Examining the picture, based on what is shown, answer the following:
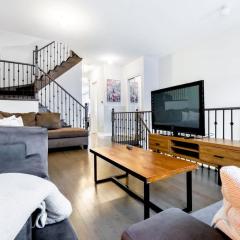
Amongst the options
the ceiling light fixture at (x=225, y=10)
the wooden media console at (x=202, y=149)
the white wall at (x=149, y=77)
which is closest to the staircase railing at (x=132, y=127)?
the white wall at (x=149, y=77)

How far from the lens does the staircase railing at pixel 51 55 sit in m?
6.71

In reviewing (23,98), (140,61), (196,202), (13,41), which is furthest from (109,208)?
(13,41)

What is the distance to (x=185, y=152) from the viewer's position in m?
3.09

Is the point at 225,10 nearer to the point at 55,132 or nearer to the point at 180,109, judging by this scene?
the point at 180,109

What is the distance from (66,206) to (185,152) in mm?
2529

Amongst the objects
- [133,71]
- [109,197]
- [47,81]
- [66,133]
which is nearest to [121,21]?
[66,133]

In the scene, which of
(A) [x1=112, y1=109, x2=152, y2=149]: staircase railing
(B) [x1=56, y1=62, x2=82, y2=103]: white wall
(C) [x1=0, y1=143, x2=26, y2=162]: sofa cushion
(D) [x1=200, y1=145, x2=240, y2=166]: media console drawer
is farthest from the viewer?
(B) [x1=56, y1=62, x2=82, y2=103]: white wall

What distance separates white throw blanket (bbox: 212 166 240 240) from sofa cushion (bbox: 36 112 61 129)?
4.54 meters

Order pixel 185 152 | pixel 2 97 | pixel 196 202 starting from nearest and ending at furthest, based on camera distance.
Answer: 1. pixel 196 202
2. pixel 185 152
3. pixel 2 97

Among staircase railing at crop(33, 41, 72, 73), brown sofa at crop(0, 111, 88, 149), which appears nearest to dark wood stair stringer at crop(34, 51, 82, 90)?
staircase railing at crop(33, 41, 72, 73)

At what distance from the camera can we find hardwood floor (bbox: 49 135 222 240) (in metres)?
1.50

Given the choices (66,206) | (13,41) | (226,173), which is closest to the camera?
(226,173)

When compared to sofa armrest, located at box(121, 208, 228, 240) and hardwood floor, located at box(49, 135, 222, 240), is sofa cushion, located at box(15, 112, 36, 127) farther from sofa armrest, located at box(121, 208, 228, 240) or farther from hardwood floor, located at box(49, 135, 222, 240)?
sofa armrest, located at box(121, 208, 228, 240)

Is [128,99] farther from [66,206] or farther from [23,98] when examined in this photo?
[66,206]
